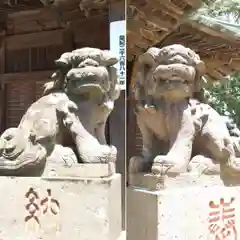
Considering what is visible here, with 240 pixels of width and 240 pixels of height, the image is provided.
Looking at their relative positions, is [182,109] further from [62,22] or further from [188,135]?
[62,22]

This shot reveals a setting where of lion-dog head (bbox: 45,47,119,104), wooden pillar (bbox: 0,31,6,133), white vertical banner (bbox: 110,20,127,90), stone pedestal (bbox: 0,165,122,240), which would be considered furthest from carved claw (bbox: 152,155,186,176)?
wooden pillar (bbox: 0,31,6,133)

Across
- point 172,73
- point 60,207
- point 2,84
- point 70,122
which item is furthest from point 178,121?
point 2,84

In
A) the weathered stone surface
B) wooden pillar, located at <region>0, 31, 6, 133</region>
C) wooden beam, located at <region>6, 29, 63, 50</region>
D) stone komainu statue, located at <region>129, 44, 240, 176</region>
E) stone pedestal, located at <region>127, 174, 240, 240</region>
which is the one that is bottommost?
stone pedestal, located at <region>127, 174, 240, 240</region>

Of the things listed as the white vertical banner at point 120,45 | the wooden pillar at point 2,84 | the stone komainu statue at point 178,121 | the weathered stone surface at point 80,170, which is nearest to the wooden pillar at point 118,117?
the white vertical banner at point 120,45

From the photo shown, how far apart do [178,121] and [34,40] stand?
3.09 metres

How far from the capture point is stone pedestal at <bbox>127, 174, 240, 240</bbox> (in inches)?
96.3

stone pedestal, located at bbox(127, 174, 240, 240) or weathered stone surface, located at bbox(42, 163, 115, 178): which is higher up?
weathered stone surface, located at bbox(42, 163, 115, 178)

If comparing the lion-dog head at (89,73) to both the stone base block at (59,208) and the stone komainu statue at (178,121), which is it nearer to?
the stone komainu statue at (178,121)

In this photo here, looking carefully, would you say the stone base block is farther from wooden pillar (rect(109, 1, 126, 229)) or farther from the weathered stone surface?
wooden pillar (rect(109, 1, 126, 229))

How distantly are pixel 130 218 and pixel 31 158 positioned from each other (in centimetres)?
69

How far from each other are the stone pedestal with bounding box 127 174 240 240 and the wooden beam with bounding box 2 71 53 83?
280cm

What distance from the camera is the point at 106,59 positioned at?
2.57 meters

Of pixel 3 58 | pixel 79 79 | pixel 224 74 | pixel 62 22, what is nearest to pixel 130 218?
pixel 79 79

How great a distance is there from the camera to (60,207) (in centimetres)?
249
